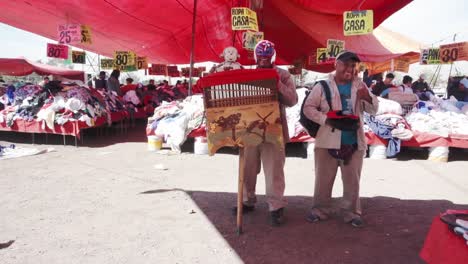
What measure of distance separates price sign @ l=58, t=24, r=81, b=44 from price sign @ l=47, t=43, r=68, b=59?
0.92 meters

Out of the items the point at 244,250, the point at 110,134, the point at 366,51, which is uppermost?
the point at 366,51

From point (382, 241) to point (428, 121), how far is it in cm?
496

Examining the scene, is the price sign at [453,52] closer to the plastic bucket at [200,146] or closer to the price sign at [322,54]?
the price sign at [322,54]

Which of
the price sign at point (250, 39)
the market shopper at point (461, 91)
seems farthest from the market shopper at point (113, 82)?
the market shopper at point (461, 91)

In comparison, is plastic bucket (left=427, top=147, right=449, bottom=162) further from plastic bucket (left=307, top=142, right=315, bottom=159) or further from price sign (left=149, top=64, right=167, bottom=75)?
price sign (left=149, top=64, right=167, bottom=75)

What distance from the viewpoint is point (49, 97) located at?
347 inches

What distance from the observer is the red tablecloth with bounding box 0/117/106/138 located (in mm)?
8195

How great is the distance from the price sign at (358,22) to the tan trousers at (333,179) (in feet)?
20.0

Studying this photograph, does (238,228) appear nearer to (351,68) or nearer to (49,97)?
(351,68)

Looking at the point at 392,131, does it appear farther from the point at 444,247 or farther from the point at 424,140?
the point at 444,247

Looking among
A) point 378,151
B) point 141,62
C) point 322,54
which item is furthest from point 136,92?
point 378,151

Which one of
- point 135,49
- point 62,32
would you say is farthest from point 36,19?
point 135,49

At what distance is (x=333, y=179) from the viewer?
3.83 metres

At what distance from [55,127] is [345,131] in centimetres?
721
